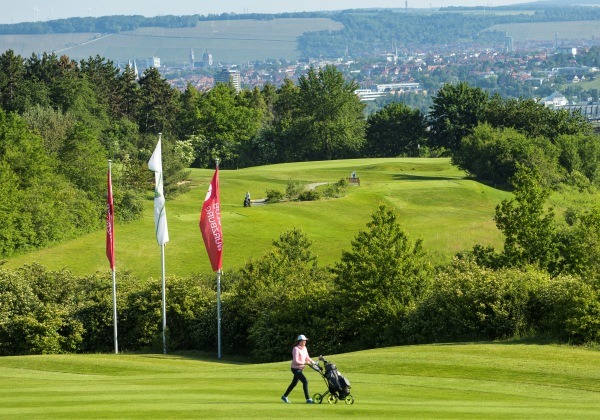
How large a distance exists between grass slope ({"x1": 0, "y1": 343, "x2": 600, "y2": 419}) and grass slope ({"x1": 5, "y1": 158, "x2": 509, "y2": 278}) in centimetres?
2976

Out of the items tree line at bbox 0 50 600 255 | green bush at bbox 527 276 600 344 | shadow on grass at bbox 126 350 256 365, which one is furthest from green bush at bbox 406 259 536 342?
tree line at bbox 0 50 600 255

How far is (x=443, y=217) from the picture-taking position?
8894 centimetres

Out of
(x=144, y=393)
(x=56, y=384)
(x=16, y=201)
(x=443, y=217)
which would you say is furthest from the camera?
(x=443, y=217)

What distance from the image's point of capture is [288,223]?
269 ft

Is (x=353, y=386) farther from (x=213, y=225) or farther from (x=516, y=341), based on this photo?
(x=213, y=225)

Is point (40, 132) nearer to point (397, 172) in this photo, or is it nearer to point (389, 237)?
→ point (397, 172)

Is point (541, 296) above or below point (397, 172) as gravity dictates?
above

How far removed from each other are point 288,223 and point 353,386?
50873 millimetres

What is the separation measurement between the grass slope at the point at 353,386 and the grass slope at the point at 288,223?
29755mm

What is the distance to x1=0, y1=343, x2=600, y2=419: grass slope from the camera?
2642cm

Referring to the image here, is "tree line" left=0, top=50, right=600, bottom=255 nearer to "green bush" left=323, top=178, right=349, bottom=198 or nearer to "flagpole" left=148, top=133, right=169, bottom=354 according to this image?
"green bush" left=323, top=178, right=349, bottom=198

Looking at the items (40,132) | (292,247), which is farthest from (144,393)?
(40,132)

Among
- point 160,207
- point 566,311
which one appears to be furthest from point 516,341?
point 160,207

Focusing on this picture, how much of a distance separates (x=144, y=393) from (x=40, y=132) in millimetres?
78691
